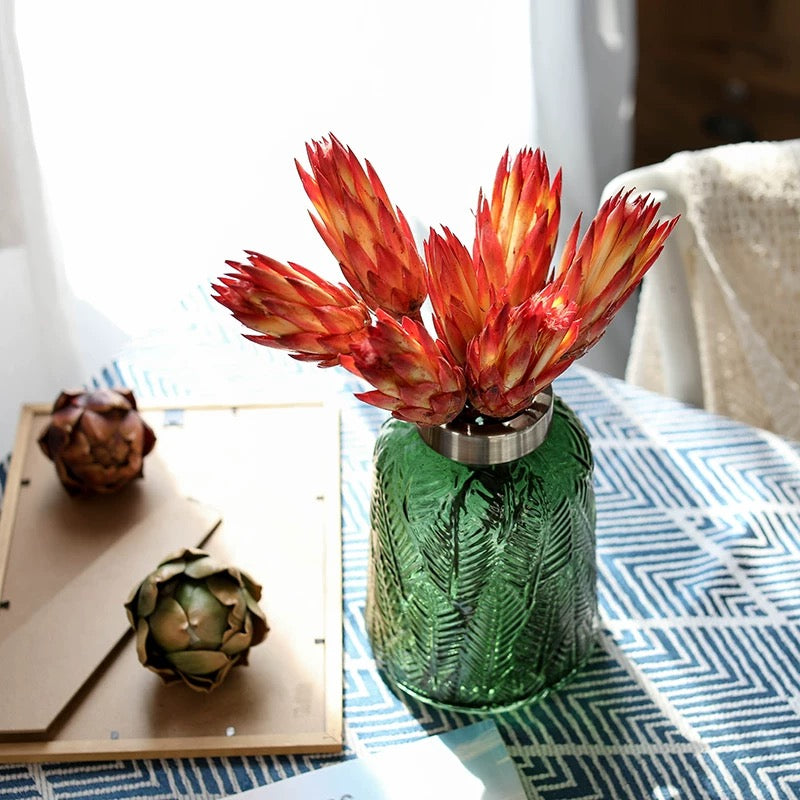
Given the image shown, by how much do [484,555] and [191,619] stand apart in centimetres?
21

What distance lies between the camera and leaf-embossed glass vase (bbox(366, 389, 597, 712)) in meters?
0.72

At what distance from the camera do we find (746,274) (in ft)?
3.84

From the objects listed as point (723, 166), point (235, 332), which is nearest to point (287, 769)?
point (235, 332)

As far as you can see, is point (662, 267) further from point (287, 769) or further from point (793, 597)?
point (287, 769)

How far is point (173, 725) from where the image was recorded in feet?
2.61

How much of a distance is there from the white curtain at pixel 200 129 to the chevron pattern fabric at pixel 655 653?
1.49ft

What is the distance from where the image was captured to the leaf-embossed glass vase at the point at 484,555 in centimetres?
72

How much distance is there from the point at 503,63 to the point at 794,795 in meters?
1.14

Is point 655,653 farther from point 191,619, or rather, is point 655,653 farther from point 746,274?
point 746,274

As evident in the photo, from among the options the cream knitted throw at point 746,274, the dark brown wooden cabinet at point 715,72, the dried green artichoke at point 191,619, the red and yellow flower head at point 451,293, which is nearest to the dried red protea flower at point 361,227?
the red and yellow flower head at point 451,293

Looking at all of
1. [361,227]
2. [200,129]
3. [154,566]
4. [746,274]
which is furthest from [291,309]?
[200,129]

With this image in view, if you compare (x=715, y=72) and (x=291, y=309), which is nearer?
Answer: (x=291, y=309)

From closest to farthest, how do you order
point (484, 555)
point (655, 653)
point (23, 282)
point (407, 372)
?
point (407, 372) < point (484, 555) < point (655, 653) < point (23, 282)

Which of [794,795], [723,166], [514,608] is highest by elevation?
[723,166]
